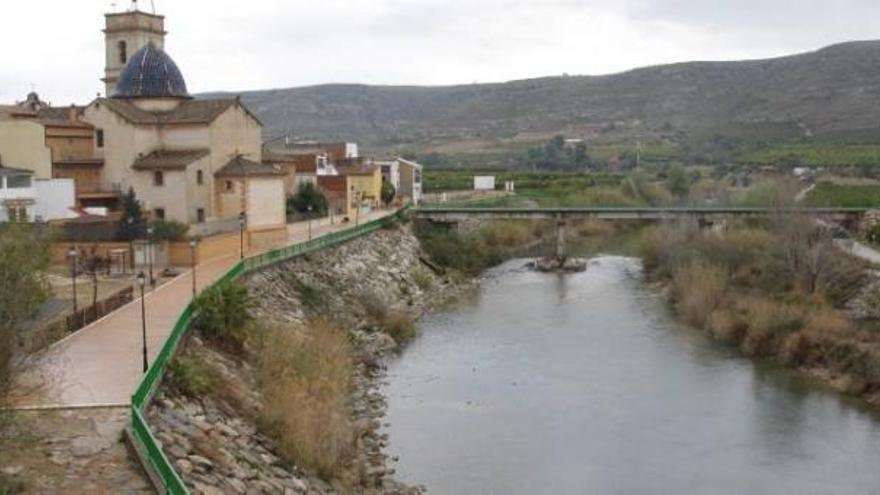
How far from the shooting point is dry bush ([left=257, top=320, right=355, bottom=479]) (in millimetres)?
17891

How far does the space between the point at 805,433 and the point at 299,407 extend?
10.1m

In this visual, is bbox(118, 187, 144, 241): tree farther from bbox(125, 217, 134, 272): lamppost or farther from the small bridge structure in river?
the small bridge structure in river

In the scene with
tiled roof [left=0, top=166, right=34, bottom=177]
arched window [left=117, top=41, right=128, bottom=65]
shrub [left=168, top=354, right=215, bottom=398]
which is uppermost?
arched window [left=117, top=41, right=128, bottom=65]

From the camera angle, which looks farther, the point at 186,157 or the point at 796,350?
the point at 186,157

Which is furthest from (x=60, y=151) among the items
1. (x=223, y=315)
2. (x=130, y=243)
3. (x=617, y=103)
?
(x=617, y=103)

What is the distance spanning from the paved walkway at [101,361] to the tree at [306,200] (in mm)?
21820

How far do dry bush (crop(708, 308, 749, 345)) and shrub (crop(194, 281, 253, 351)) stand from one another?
13963 millimetres

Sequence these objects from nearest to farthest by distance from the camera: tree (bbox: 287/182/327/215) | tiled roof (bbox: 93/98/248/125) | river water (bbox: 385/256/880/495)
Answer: river water (bbox: 385/256/880/495) < tiled roof (bbox: 93/98/248/125) < tree (bbox: 287/182/327/215)

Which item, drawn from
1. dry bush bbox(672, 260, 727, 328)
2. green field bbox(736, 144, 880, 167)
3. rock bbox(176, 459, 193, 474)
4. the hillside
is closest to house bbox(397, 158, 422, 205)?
green field bbox(736, 144, 880, 167)

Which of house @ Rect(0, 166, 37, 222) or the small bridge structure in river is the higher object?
house @ Rect(0, 166, 37, 222)

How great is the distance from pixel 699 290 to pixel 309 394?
660 inches

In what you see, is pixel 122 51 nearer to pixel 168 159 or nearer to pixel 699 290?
pixel 168 159

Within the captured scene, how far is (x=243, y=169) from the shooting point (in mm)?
37406

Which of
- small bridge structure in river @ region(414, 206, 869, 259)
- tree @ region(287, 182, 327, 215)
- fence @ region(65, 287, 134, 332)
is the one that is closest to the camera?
fence @ region(65, 287, 134, 332)
